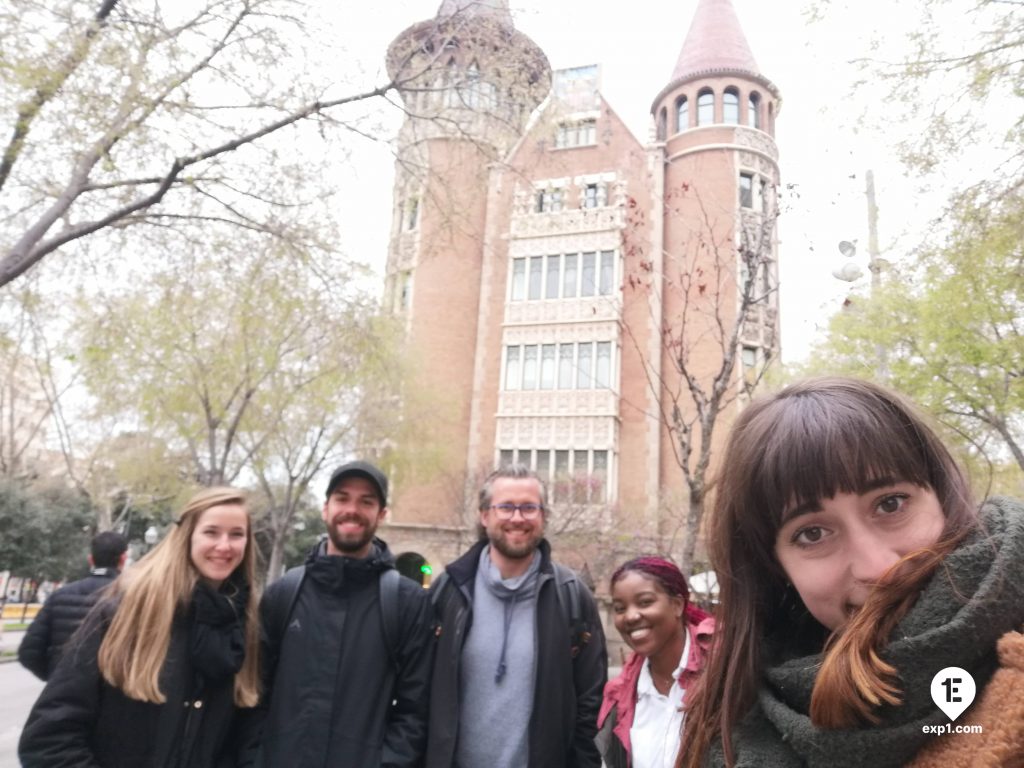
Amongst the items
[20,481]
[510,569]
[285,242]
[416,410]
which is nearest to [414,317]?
[416,410]

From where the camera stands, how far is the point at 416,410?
67.3 feet

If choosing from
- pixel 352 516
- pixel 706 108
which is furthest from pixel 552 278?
pixel 352 516

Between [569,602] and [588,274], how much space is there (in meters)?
23.6

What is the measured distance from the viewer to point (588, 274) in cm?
2623

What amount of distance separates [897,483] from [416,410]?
19790mm

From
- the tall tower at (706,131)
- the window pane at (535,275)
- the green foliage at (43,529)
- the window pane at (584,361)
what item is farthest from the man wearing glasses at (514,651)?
the window pane at (535,275)

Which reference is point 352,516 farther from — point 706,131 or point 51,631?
point 706,131

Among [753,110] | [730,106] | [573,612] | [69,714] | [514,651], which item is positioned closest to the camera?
[69,714]

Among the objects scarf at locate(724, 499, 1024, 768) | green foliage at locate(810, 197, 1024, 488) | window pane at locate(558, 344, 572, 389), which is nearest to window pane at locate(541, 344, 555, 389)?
window pane at locate(558, 344, 572, 389)

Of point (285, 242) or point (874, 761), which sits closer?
point (874, 761)

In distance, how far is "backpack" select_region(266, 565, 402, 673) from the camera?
3277mm

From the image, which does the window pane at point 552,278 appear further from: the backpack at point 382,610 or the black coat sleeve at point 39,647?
the black coat sleeve at point 39,647

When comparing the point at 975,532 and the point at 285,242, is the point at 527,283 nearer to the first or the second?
the point at 285,242

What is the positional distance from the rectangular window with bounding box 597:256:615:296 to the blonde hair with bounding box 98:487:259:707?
23270 mm
